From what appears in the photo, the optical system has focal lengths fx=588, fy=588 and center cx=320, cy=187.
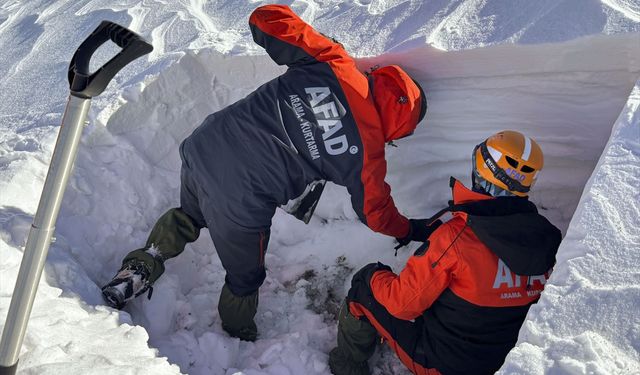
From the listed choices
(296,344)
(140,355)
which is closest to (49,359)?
(140,355)

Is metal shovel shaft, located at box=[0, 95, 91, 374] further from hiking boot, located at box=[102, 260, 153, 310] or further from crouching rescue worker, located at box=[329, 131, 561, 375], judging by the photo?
crouching rescue worker, located at box=[329, 131, 561, 375]

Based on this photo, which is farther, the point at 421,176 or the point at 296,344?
the point at 421,176

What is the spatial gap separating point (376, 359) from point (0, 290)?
4.95ft

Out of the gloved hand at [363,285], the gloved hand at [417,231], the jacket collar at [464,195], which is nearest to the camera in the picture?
the jacket collar at [464,195]

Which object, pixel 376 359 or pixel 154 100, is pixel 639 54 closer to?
pixel 376 359

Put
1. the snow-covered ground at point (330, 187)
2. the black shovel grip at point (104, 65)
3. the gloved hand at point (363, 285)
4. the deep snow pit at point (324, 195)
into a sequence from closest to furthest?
the black shovel grip at point (104, 65)
the snow-covered ground at point (330, 187)
the gloved hand at point (363, 285)
the deep snow pit at point (324, 195)

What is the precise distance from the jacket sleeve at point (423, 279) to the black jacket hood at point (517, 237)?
112 millimetres

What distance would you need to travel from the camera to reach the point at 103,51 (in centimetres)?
371

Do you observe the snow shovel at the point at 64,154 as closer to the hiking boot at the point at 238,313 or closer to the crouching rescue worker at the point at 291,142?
the crouching rescue worker at the point at 291,142

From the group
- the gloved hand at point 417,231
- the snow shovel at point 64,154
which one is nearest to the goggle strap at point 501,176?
the gloved hand at point 417,231

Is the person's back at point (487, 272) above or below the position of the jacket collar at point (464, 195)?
below

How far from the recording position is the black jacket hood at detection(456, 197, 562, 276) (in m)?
1.96

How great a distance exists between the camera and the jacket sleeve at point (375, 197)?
7.50ft

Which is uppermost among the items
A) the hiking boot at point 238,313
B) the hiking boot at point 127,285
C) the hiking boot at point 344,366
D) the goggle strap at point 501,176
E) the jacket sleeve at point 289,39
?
the jacket sleeve at point 289,39
